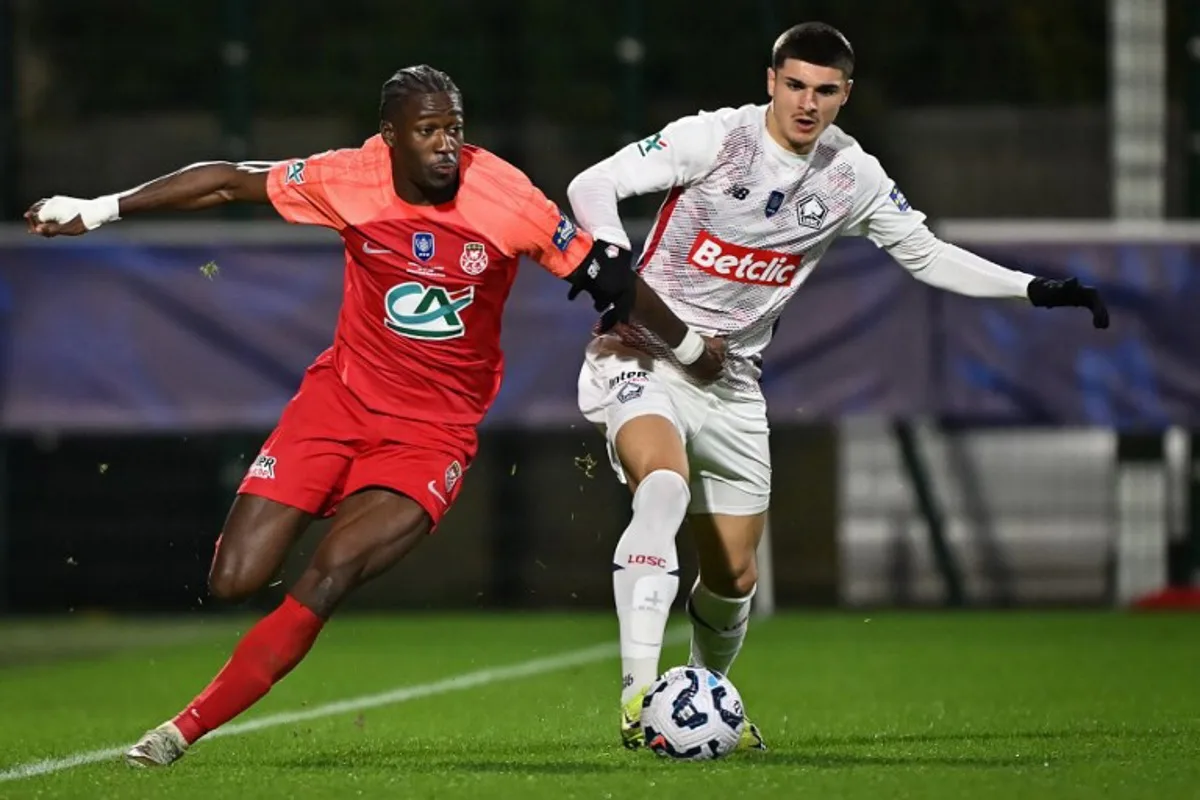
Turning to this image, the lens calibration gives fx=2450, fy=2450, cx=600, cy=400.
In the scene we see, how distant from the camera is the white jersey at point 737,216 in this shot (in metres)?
7.88

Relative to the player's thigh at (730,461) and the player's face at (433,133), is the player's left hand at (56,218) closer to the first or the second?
the player's face at (433,133)

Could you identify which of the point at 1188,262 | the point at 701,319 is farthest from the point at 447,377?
the point at 1188,262

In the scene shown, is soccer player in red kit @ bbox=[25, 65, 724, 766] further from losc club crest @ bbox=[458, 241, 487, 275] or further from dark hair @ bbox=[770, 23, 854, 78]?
dark hair @ bbox=[770, 23, 854, 78]

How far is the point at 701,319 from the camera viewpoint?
26.1ft

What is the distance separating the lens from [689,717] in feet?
22.4

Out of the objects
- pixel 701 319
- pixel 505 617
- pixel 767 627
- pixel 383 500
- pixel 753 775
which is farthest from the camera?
pixel 505 617

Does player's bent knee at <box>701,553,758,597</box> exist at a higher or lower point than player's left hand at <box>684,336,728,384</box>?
lower

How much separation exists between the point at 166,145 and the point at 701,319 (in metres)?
8.21

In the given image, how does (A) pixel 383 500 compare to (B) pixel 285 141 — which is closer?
(A) pixel 383 500

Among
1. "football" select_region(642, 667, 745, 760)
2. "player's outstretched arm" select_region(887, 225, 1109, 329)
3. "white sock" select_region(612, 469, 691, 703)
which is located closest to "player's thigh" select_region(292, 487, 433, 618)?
"white sock" select_region(612, 469, 691, 703)

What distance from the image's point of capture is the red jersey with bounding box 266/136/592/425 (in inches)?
289

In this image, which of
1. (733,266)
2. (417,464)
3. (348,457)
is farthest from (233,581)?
(733,266)

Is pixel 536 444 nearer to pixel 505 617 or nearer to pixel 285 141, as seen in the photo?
pixel 505 617

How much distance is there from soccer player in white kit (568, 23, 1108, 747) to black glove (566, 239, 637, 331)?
5.7 inches
